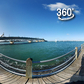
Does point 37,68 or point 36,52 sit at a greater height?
point 37,68

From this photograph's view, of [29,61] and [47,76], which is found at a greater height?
[29,61]

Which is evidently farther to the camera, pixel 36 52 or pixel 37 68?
pixel 36 52

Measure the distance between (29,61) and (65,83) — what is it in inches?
97.8

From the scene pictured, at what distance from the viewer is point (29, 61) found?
377cm

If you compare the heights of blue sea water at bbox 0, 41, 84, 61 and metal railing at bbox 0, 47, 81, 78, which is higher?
metal railing at bbox 0, 47, 81, 78

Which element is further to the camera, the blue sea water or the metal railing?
the blue sea water

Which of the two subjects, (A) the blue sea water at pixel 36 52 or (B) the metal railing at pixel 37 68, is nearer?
(B) the metal railing at pixel 37 68

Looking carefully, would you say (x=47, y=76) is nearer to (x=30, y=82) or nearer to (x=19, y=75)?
(x=30, y=82)

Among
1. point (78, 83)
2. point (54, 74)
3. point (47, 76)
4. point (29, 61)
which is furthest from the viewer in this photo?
point (54, 74)

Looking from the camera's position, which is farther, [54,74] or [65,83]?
[54,74]

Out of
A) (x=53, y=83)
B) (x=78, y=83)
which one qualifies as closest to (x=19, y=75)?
(x=53, y=83)

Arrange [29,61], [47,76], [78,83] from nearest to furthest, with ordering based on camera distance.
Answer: [78,83]
[29,61]
[47,76]

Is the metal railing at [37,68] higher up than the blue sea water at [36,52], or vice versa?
the metal railing at [37,68]

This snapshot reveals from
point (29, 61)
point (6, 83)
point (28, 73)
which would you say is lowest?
point (6, 83)
